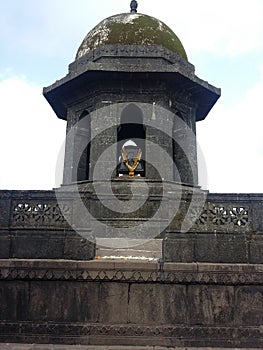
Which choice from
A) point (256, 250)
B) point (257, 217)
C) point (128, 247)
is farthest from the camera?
point (128, 247)

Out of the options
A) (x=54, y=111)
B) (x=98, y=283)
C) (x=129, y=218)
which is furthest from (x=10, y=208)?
(x=54, y=111)

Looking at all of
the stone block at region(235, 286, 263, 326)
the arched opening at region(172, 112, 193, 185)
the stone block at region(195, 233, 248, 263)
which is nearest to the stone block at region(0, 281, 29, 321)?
the stone block at region(195, 233, 248, 263)

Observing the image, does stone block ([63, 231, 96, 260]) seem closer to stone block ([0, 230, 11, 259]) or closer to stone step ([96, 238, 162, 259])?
stone step ([96, 238, 162, 259])

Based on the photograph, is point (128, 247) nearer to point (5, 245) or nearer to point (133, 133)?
point (5, 245)

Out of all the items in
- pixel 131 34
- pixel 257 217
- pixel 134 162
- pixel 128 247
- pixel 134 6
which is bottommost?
pixel 128 247

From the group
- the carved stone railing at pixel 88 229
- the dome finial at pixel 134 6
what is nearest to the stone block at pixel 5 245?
the carved stone railing at pixel 88 229

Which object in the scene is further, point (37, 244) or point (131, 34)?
point (131, 34)

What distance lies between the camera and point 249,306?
5.59 m

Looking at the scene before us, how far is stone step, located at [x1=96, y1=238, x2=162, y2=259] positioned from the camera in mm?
6342

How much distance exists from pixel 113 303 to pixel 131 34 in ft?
21.4

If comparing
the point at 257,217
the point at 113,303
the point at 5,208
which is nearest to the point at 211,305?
the point at 113,303

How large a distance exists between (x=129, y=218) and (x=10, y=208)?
2.57 metres

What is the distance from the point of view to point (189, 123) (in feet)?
31.9

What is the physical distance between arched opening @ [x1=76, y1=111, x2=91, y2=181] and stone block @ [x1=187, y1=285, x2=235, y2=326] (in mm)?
4702
